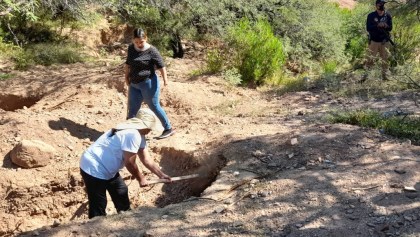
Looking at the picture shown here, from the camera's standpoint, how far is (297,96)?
312 inches

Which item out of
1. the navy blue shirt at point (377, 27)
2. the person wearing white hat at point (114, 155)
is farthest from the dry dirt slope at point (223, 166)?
the navy blue shirt at point (377, 27)

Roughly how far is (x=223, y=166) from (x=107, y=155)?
1450 mm

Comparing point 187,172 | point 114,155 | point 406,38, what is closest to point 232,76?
point 187,172

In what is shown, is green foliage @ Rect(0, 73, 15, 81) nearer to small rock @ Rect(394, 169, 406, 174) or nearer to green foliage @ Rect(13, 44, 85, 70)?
green foliage @ Rect(13, 44, 85, 70)

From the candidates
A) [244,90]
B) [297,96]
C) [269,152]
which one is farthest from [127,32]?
[269,152]

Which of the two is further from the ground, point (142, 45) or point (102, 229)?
point (142, 45)

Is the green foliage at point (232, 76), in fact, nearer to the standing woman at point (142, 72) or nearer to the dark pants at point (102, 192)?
the standing woman at point (142, 72)

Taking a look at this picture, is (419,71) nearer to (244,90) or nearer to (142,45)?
(244,90)

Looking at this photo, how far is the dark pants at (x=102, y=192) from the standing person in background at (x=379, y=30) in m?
4.69

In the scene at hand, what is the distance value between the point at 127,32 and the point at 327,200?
9259 millimetres

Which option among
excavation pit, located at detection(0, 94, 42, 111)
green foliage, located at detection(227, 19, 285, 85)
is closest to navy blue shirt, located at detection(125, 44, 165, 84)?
excavation pit, located at detection(0, 94, 42, 111)

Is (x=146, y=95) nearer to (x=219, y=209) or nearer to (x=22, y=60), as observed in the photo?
(x=219, y=209)

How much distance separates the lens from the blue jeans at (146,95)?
230 inches

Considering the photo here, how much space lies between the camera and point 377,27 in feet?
25.9
